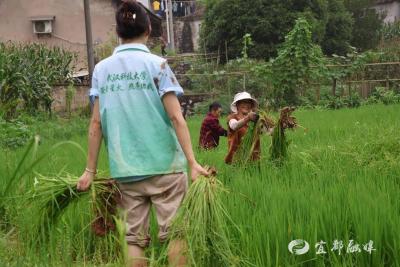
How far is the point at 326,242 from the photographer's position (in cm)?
283

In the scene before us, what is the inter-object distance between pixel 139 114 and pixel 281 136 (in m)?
2.23

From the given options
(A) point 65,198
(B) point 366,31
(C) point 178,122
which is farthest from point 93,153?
(B) point 366,31

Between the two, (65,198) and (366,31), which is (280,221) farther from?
(366,31)

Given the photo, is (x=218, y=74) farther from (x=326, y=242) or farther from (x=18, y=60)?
(x=326, y=242)

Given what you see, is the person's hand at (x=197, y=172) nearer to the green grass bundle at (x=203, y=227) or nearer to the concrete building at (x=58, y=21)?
the green grass bundle at (x=203, y=227)

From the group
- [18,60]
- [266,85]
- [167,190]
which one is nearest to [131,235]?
[167,190]

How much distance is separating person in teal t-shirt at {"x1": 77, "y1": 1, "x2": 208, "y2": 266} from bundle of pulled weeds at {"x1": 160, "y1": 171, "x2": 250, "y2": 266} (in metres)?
0.21

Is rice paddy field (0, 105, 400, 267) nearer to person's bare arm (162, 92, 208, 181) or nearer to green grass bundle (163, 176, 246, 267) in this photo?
green grass bundle (163, 176, 246, 267)

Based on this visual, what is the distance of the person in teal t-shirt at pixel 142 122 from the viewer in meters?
2.78

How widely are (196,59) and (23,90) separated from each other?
467 inches

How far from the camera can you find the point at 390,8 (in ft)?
142

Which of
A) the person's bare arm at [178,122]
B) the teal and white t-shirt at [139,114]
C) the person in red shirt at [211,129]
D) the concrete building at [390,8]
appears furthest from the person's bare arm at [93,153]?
the concrete building at [390,8]

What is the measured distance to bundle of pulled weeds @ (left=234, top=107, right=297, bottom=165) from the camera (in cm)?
456

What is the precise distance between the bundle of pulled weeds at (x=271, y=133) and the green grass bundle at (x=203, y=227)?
2.01 meters
